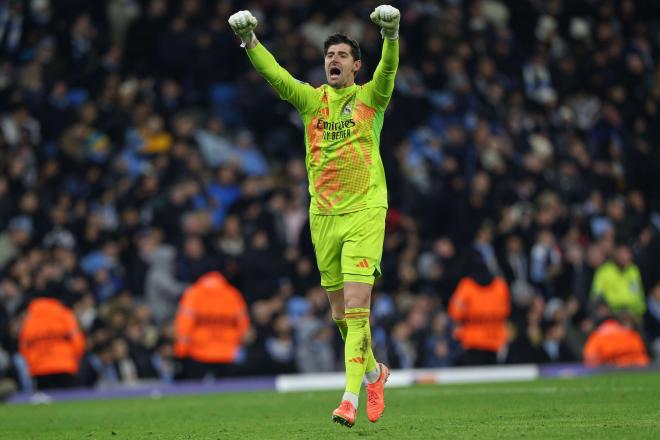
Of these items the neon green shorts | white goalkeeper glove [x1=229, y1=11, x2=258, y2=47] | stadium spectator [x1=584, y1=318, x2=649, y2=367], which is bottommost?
stadium spectator [x1=584, y1=318, x2=649, y2=367]

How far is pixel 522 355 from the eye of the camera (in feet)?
61.5

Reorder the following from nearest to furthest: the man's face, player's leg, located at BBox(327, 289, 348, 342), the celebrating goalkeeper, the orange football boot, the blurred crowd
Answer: the orange football boot < the celebrating goalkeeper < the man's face < player's leg, located at BBox(327, 289, 348, 342) < the blurred crowd

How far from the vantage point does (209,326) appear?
16.8 m

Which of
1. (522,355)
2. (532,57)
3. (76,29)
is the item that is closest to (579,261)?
(522,355)

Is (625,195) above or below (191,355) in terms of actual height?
above

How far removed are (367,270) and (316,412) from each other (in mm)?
2804

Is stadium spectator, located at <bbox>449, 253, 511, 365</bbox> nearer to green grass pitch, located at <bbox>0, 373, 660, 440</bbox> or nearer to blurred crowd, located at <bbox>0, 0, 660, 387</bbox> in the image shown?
blurred crowd, located at <bbox>0, 0, 660, 387</bbox>

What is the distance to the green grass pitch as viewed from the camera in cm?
864

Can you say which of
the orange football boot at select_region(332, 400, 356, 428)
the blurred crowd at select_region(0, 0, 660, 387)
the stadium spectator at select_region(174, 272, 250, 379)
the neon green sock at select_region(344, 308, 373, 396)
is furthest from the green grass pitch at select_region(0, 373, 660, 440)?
the blurred crowd at select_region(0, 0, 660, 387)

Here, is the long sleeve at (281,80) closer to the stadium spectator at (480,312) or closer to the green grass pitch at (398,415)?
the green grass pitch at (398,415)

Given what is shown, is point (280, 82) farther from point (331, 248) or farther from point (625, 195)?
point (625, 195)

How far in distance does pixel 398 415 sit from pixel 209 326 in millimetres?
6592

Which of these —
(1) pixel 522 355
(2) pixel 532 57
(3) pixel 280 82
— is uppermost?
(2) pixel 532 57

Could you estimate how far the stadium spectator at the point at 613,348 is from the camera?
58.5 ft
